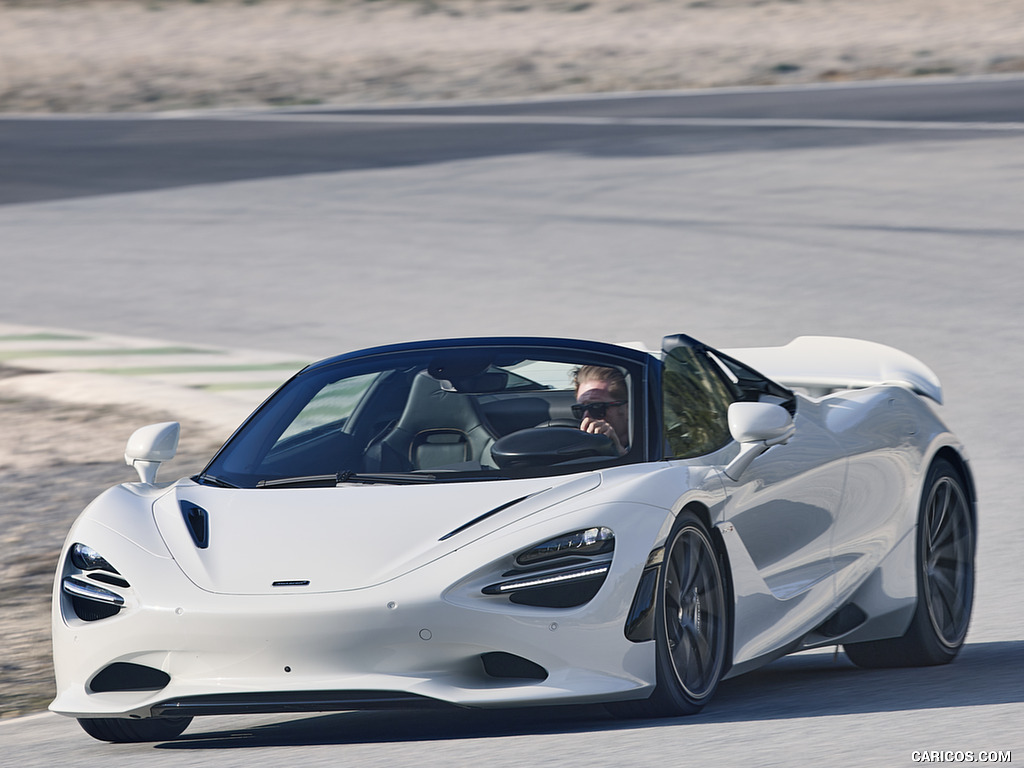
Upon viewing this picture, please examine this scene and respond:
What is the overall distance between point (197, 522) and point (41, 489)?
16.5 feet

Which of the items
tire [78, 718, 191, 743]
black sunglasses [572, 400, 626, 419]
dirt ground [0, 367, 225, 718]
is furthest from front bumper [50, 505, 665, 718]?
dirt ground [0, 367, 225, 718]

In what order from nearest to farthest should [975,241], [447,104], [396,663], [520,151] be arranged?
[396,663], [975,241], [520,151], [447,104]

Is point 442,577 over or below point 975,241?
over

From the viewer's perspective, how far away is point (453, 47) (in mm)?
37875

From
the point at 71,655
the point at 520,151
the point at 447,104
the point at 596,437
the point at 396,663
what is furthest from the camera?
the point at 447,104

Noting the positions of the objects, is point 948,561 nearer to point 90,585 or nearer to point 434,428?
point 434,428

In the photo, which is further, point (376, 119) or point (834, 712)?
point (376, 119)

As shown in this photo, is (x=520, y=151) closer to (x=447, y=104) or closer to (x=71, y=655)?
(x=447, y=104)

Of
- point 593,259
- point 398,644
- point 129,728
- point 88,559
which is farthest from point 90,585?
point 593,259

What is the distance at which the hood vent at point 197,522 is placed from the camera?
226 inches

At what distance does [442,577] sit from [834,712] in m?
1.30

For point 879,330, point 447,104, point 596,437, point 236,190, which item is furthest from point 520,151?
point 596,437

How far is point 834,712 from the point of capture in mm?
5859

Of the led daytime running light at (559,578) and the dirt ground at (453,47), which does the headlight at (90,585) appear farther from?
the dirt ground at (453,47)
